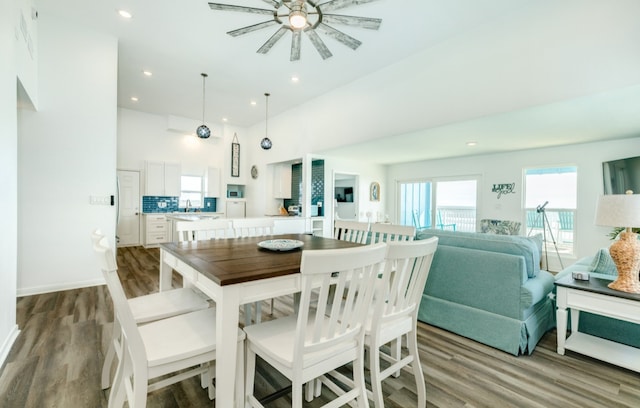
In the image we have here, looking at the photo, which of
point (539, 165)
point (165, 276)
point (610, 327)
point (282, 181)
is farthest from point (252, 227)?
point (539, 165)

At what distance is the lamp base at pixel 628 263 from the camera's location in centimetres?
207

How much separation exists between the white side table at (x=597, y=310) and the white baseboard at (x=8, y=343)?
4.20 meters

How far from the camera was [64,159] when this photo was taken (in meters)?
3.54

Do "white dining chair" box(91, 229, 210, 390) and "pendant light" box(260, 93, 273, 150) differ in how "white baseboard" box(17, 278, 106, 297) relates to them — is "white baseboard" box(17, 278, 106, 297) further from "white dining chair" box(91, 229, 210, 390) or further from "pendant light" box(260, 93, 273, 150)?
"pendant light" box(260, 93, 273, 150)

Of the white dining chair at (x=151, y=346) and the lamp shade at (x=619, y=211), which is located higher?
the lamp shade at (x=619, y=211)

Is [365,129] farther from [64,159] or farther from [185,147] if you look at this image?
[185,147]

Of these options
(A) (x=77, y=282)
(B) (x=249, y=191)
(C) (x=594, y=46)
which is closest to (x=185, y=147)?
(B) (x=249, y=191)

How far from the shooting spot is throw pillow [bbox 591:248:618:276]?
9.14ft

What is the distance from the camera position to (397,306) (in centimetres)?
158

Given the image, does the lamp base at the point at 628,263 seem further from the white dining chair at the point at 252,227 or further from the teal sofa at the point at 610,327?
the white dining chair at the point at 252,227

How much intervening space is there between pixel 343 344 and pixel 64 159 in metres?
4.16

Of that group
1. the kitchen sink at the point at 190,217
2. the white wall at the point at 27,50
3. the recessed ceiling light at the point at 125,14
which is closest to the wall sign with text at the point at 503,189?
Result: the kitchen sink at the point at 190,217

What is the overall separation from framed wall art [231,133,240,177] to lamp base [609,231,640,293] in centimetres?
764

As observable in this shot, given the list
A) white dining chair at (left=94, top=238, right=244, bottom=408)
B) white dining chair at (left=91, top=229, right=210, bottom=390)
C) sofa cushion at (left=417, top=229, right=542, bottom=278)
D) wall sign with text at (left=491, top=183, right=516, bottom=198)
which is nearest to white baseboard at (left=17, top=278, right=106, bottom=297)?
white dining chair at (left=91, top=229, right=210, bottom=390)
